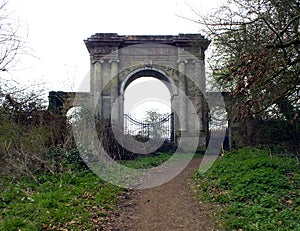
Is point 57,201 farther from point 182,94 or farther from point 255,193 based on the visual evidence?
point 182,94

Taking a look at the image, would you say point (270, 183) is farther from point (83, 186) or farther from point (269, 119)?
point (269, 119)

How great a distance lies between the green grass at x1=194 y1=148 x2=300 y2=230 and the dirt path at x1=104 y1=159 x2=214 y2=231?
1.31ft

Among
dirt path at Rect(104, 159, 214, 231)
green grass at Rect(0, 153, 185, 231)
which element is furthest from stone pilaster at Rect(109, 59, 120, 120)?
dirt path at Rect(104, 159, 214, 231)

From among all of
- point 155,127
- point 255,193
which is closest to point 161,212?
point 255,193

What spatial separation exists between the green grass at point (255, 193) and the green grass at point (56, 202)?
94.7 inches

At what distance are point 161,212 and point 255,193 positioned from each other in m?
2.04

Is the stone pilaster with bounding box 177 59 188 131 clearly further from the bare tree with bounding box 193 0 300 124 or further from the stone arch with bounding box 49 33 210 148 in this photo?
the bare tree with bounding box 193 0 300 124

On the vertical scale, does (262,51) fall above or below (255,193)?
above

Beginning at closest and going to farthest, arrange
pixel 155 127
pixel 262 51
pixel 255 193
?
pixel 262 51 → pixel 255 193 → pixel 155 127

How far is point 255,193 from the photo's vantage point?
7.72m

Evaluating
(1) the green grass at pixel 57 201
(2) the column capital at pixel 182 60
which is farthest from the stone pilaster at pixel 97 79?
(1) the green grass at pixel 57 201

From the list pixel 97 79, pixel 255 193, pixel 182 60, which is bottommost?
pixel 255 193

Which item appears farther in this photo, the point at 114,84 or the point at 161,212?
the point at 114,84

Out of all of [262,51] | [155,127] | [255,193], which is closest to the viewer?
[262,51]
